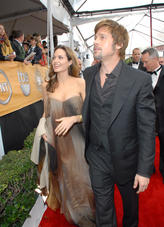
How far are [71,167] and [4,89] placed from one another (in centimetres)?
186

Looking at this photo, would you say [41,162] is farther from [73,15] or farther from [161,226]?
[73,15]

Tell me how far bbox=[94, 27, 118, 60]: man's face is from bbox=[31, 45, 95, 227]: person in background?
586 millimetres

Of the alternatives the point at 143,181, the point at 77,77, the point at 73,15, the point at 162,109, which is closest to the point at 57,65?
the point at 77,77

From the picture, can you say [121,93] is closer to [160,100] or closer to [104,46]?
[104,46]

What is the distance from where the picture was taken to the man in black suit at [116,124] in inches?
59.7

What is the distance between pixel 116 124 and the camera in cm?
157

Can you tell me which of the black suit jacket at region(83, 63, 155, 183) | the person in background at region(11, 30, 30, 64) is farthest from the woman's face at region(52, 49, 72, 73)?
the person in background at region(11, 30, 30, 64)

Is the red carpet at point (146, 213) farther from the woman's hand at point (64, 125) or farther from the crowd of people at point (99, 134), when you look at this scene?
the woman's hand at point (64, 125)

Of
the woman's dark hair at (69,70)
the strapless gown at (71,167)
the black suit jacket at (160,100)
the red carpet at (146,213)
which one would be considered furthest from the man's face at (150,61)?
the red carpet at (146,213)

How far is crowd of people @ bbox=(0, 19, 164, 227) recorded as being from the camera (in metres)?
1.53

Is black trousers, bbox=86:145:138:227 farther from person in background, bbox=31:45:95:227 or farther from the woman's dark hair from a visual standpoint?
the woman's dark hair

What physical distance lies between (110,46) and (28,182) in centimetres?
193

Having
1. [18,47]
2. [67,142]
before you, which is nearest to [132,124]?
[67,142]

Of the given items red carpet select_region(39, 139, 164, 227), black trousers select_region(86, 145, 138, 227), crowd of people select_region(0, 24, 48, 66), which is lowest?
red carpet select_region(39, 139, 164, 227)
